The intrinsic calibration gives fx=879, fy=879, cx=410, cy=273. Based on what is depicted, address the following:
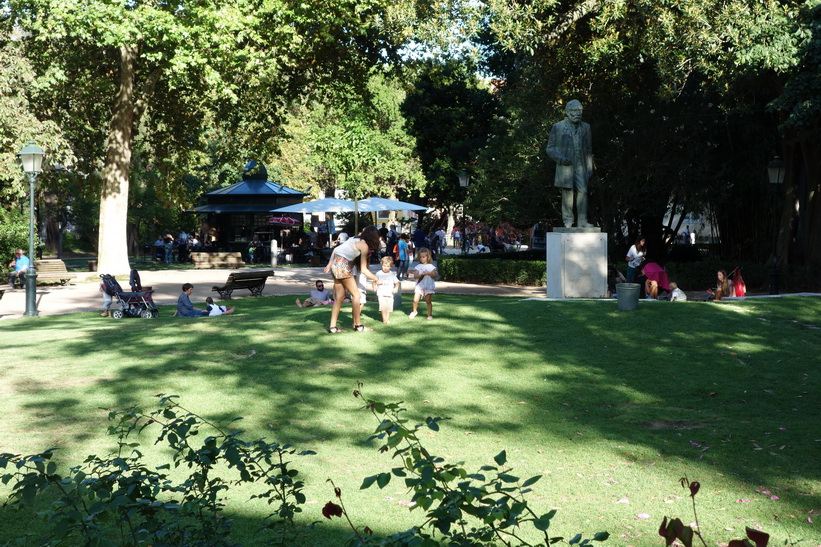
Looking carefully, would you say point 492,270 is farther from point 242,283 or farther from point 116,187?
point 116,187

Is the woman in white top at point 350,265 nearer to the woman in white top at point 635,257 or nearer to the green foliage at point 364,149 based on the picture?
the woman in white top at point 635,257

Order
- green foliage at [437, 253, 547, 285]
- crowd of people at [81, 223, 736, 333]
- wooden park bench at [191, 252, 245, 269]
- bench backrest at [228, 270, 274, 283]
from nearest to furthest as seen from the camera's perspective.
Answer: crowd of people at [81, 223, 736, 333], bench backrest at [228, 270, 274, 283], green foliage at [437, 253, 547, 285], wooden park bench at [191, 252, 245, 269]

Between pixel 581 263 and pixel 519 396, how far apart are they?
7704 millimetres

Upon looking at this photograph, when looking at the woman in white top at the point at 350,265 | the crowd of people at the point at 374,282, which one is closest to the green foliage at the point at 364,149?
the crowd of people at the point at 374,282

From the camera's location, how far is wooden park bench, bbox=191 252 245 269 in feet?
118

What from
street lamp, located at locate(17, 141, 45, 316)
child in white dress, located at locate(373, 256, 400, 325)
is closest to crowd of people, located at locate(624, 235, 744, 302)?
child in white dress, located at locate(373, 256, 400, 325)

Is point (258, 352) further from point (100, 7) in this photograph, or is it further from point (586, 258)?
point (100, 7)

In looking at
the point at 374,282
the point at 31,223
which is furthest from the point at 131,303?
the point at 374,282

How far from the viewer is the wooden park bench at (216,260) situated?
3597 centimetres

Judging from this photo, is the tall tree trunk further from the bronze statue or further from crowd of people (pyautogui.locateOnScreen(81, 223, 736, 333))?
the bronze statue

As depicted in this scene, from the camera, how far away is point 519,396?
31.8ft

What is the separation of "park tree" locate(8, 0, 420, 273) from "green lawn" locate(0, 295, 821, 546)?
35.9 ft

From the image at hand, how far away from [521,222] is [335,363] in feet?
64.8

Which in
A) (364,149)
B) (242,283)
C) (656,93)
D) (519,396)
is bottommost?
(519,396)
